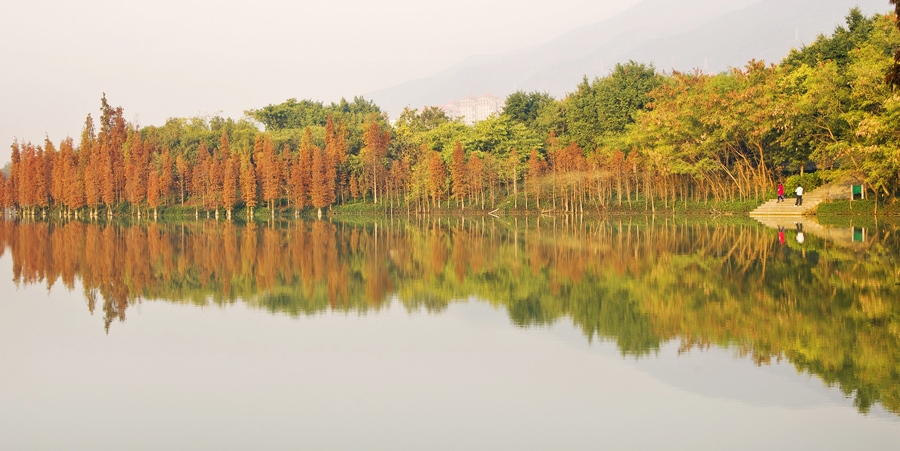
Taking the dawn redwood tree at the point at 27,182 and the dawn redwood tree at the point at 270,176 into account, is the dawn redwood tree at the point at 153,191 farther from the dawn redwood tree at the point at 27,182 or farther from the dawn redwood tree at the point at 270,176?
the dawn redwood tree at the point at 27,182

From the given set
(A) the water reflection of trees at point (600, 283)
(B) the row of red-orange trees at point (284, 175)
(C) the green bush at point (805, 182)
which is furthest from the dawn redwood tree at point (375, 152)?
(A) the water reflection of trees at point (600, 283)

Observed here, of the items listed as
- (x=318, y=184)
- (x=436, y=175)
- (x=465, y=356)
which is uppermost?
(x=436, y=175)

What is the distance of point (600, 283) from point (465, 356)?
548 centimetres

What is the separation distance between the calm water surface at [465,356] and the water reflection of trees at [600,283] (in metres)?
0.06

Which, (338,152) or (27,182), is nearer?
(338,152)

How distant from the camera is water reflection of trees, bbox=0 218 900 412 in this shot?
28.9 feet

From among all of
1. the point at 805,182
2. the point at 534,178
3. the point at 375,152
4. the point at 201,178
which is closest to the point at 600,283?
the point at 805,182

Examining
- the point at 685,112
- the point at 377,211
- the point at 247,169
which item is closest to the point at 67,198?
the point at 247,169

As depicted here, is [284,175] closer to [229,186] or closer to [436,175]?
[229,186]

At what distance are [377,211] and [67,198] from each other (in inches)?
1082

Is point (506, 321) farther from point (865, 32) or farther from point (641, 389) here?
point (865, 32)

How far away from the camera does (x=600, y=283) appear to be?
A: 13578mm

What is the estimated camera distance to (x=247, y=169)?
200ft

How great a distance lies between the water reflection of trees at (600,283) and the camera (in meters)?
8.82
